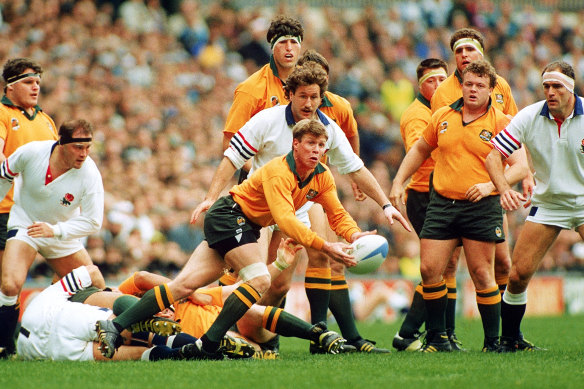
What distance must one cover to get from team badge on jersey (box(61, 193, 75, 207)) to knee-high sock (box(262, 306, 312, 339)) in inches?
80.9

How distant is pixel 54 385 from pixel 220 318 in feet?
5.26

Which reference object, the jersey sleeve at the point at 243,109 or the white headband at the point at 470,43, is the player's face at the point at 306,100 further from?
the white headband at the point at 470,43

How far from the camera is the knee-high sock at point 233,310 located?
279 inches

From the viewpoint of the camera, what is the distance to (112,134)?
49.4 feet

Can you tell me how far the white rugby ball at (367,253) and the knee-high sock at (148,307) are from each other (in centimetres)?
146

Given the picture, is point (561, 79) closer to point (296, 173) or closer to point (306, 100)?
point (306, 100)

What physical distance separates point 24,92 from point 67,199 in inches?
50.2

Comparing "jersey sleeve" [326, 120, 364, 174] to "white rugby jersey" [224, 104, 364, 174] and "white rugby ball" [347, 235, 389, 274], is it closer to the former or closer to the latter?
"white rugby jersey" [224, 104, 364, 174]

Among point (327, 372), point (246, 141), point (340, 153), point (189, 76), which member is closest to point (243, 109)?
point (246, 141)

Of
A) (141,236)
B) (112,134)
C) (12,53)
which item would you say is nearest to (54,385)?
(141,236)

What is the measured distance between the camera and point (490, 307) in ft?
25.9

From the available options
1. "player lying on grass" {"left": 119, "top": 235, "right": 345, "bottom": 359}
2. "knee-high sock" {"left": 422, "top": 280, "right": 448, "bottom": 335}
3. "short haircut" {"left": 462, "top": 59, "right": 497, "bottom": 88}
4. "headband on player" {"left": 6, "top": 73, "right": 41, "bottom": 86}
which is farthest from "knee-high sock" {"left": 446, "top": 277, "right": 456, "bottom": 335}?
"headband on player" {"left": 6, "top": 73, "right": 41, "bottom": 86}

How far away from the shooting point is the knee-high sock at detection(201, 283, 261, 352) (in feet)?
23.3

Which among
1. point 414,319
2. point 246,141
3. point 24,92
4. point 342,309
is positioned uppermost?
point 24,92
